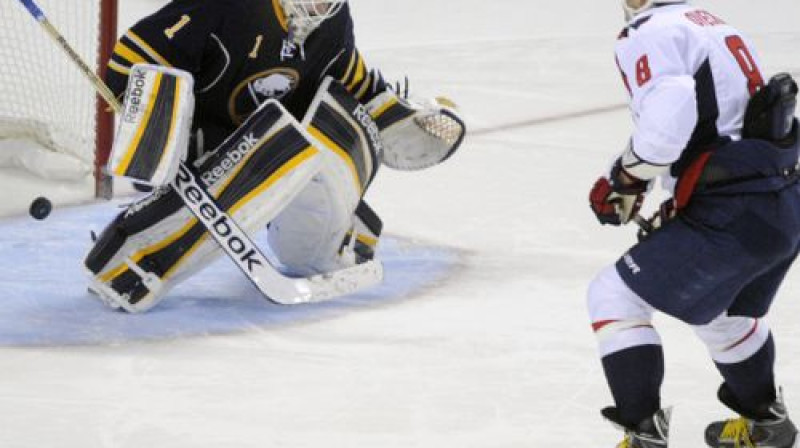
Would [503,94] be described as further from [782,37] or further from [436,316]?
[436,316]

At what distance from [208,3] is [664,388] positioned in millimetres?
1144

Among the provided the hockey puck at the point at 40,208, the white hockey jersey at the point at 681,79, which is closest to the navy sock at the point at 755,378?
the white hockey jersey at the point at 681,79

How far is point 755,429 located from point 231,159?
1228mm

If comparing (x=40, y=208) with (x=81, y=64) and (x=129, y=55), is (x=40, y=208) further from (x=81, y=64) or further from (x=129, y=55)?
(x=129, y=55)

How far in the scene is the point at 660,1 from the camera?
8.84 feet

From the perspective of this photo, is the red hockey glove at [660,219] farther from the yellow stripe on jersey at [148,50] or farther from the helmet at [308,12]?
the yellow stripe on jersey at [148,50]

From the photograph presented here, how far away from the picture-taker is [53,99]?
197 inches

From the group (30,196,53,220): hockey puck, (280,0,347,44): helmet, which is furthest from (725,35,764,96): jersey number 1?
(30,196,53,220): hockey puck

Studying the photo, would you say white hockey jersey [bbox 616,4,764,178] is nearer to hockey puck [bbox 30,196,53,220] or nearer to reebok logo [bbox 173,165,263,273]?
reebok logo [bbox 173,165,263,273]

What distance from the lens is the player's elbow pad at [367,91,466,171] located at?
3.98 meters

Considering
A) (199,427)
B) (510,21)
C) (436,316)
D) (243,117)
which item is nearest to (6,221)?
(243,117)

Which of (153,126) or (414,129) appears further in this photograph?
(414,129)

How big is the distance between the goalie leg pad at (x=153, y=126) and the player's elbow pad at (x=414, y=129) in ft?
2.01

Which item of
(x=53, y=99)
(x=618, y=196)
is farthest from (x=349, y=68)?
(x=53, y=99)
